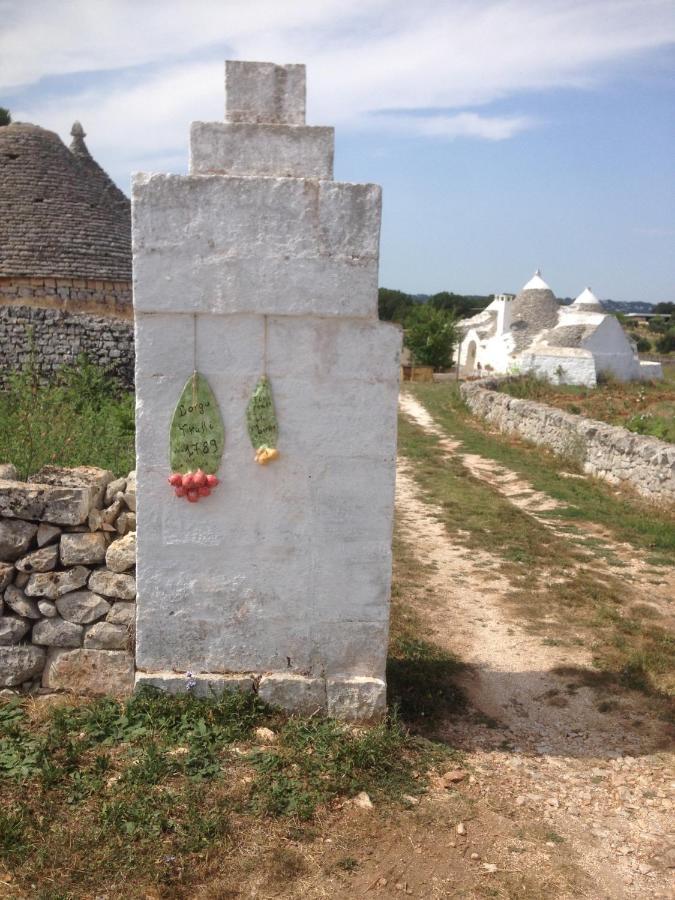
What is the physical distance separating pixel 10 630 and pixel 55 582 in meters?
0.36

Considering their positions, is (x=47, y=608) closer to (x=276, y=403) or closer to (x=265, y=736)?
(x=265, y=736)

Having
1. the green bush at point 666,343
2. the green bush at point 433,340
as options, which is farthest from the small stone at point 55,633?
the green bush at point 666,343

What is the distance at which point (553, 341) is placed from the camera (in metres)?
30.1

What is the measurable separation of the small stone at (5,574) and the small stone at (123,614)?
57cm

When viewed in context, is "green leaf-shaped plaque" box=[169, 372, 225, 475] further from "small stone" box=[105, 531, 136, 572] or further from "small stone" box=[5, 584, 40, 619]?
"small stone" box=[5, 584, 40, 619]

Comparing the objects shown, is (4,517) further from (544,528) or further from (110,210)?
(110,210)

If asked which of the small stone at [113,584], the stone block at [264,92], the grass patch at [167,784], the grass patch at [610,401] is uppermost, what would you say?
the stone block at [264,92]

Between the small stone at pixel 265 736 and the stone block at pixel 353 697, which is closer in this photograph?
the small stone at pixel 265 736

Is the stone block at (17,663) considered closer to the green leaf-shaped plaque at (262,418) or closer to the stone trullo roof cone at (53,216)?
the green leaf-shaped plaque at (262,418)

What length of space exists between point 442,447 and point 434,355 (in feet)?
71.3

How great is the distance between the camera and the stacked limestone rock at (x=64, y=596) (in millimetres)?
4012

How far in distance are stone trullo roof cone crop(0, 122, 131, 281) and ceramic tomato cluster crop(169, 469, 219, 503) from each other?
49.1 ft

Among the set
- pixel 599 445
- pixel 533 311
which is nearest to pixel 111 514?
pixel 599 445

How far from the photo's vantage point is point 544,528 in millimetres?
8750
